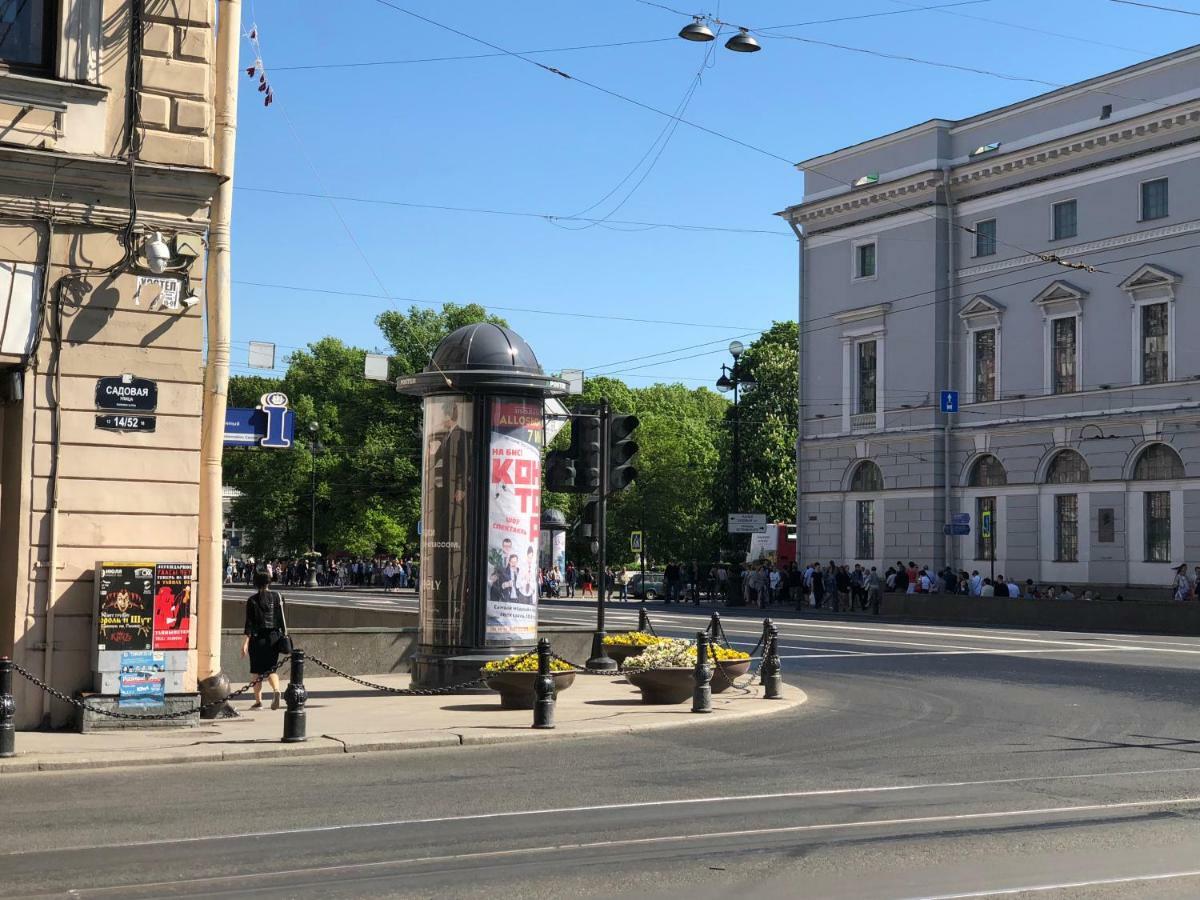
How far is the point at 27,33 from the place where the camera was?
15289 mm

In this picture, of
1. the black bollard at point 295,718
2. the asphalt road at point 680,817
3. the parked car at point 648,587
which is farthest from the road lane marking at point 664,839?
the parked car at point 648,587

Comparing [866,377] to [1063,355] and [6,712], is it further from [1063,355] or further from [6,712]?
[6,712]

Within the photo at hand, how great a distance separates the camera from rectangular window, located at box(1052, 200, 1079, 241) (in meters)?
48.4

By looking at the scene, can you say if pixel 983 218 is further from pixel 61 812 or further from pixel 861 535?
pixel 61 812

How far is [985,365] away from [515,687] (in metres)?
38.2

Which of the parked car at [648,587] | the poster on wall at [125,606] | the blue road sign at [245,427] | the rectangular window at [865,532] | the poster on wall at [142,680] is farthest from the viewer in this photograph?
the parked car at [648,587]

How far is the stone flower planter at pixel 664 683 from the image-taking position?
59.1ft

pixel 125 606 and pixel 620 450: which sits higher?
pixel 620 450

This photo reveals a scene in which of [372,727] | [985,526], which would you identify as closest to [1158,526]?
[985,526]

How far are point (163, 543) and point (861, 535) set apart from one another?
44003 mm

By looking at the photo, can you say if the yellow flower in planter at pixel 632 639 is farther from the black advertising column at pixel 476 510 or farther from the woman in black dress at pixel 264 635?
the woman in black dress at pixel 264 635

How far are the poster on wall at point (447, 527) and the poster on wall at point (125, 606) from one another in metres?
4.90

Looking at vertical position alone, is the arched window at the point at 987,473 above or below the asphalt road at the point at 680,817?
above

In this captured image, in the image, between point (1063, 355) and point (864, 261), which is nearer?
point (1063, 355)
